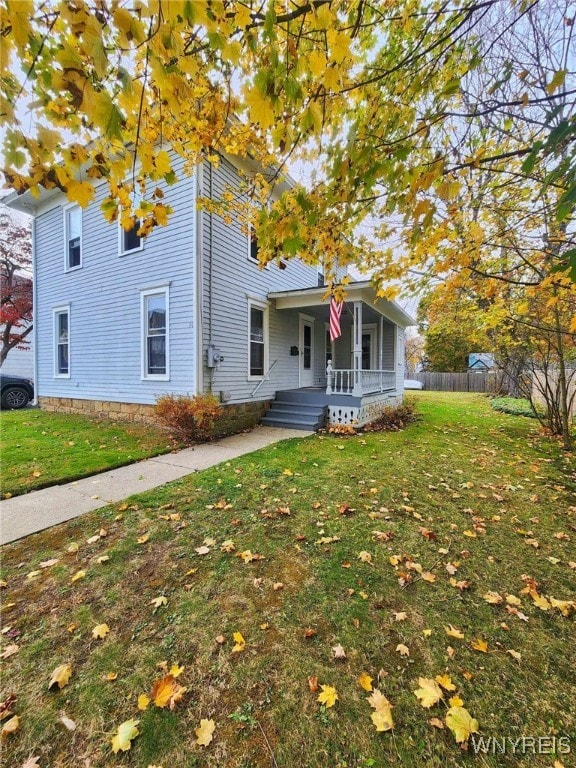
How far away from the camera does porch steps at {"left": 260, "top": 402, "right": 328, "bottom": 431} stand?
8.40m

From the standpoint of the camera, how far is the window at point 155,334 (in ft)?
25.7

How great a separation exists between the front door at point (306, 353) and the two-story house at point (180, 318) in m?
0.07

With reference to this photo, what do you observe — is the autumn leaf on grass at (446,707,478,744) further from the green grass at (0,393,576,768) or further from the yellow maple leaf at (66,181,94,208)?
the yellow maple leaf at (66,181,94,208)

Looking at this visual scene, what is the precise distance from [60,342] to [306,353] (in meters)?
8.10

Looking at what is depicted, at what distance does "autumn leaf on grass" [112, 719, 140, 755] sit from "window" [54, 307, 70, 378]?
1110 cm

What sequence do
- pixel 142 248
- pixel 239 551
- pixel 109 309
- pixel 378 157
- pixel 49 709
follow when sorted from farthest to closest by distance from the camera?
pixel 109 309, pixel 142 248, pixel 239 551, pixel 378 157, pixel 49 709

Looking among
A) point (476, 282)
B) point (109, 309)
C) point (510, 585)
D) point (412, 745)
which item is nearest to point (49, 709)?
point (412, 745)

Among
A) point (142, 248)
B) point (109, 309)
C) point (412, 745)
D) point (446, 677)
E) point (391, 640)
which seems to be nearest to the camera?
point (412, 745)

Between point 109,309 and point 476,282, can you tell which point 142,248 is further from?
point 476,282

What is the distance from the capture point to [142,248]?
813 centimetres

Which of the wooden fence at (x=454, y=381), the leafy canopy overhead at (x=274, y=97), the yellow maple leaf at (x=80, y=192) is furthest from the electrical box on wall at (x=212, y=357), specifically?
the wooden fence at (x=454, y=381)

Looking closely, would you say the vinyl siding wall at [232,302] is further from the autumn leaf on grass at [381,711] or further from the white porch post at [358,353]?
the autumn leaf on grass at [381,711]

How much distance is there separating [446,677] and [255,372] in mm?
7773

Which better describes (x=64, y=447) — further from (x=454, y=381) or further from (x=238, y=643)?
(x=454, y=381)
